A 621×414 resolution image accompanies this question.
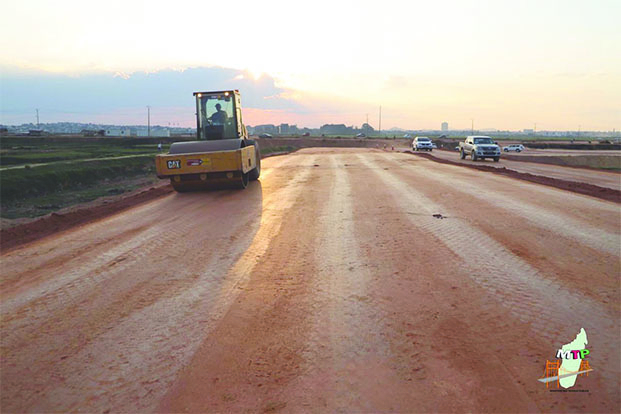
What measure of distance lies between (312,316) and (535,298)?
2398 millimetres

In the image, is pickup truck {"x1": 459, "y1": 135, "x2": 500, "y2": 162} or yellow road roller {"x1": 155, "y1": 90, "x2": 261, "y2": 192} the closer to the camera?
yellow road roller {"x1": 155, "y1": 90, "x2": 261, "y2": 192}

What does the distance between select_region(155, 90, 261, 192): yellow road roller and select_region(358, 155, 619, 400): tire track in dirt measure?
7.07m

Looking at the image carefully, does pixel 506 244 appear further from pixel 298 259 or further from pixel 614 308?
pixel 298 259

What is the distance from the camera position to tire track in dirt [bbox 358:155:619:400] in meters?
3.59

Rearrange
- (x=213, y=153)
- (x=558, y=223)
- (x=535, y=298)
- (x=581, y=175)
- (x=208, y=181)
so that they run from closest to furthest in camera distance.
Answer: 1. (x=535, y=298)
2. (x=558, y=223)
3. (x=213, y=153)
4. (x=208, y=181)
5. (x=581, y=175)

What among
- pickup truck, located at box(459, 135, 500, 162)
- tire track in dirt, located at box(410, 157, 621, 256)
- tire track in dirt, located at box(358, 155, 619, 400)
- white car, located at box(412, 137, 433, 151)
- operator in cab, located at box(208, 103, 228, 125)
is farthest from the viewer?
white car, located at box(412, 137, 433, 151)

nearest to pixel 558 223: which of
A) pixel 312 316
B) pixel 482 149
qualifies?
pixel 312 316

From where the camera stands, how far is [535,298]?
4402mm

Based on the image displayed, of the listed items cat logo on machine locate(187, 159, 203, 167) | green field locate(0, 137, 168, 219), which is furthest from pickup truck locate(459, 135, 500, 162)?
cat logo on machine locate(187, 159, 203, 167)

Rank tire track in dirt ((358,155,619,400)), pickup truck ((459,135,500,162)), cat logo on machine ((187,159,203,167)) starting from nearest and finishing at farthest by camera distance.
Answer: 1. tire track in dirt ((358,155,619,400))
2. cat logo on machine ((187,159,203,167))
3. pickup truck ((459,135,500,162))

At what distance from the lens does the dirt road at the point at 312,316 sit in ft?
9.68

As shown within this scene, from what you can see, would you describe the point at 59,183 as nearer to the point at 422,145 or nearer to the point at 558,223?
the point at 558,223

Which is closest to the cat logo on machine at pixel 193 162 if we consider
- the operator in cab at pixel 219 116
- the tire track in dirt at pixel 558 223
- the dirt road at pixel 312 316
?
the operator in cab at pixel 219 116

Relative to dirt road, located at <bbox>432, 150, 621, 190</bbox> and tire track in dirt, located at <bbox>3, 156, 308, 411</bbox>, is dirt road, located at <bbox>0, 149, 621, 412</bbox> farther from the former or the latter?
dirt road, located at <bbox>432, 150, 621, 190</bbox>
